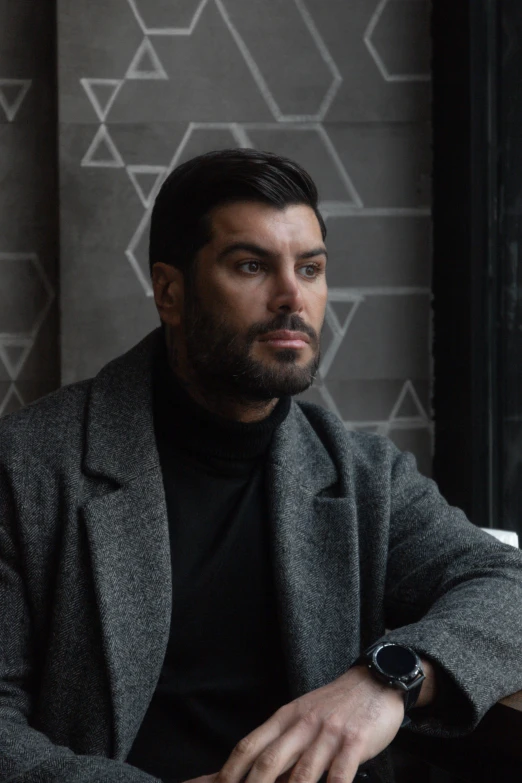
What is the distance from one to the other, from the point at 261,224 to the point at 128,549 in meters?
0.53

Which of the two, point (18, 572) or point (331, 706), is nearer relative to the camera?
point (331, 706)

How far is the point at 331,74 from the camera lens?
2127 mm

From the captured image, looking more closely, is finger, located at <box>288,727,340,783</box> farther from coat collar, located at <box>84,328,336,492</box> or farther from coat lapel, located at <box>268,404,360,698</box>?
coat collar, located at <box>84,328,336,492</box>

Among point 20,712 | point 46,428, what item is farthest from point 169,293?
point 20,712

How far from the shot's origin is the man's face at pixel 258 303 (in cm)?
144

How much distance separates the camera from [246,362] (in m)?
1.44

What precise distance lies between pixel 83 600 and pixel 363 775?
Answer: 466 mm

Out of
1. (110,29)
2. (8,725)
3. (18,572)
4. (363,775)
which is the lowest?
(363,775)

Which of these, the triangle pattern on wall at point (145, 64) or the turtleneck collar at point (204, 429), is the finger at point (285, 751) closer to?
the turtleneck collar at point (204, 429)

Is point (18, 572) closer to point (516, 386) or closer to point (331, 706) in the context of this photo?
point (331, 706)

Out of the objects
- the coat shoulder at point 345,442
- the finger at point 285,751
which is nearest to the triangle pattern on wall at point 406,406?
the coat shoulder at point 345,442

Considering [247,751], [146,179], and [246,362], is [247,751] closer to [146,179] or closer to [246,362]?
[246,362]

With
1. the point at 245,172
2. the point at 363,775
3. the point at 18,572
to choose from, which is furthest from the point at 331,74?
the point at 363,775

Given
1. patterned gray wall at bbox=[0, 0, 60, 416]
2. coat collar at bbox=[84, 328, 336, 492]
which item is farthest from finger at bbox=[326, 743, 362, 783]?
patterned gray wall at bbox=[0, 0, 60, 416]
